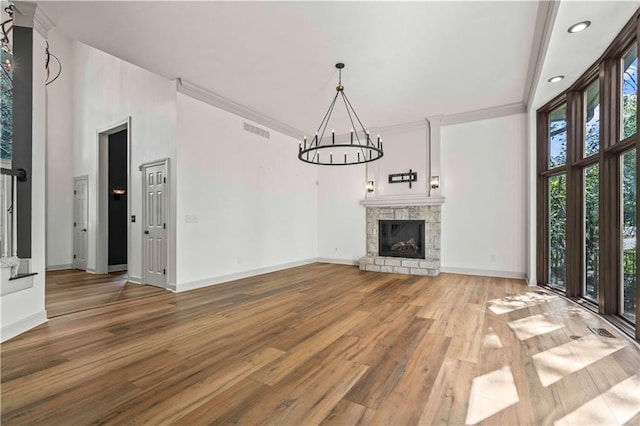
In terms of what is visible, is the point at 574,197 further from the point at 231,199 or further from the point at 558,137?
the point at 231,199

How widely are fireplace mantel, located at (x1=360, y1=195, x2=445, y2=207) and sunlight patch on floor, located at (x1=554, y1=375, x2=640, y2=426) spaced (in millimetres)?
4737

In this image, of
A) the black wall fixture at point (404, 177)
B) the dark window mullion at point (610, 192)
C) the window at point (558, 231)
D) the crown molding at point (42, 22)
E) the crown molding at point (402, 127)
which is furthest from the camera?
the black wall fixture at point (404, 177)

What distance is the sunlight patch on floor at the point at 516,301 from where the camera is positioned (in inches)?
152

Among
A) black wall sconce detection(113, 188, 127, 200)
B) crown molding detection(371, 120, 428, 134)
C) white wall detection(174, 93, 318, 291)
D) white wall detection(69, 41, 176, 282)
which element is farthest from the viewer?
black wall sconce detection(113, 188, 127, 200)

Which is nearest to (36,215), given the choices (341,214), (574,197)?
(341,214)

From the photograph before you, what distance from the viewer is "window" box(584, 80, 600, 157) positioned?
3791 mm

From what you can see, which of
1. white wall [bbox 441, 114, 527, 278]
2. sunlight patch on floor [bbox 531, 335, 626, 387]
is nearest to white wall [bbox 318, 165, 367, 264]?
white wall [bbox 441, 114, 527, 278]

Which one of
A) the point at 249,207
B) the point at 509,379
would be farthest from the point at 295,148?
the point at 509,379

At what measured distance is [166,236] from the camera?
16.4 ft

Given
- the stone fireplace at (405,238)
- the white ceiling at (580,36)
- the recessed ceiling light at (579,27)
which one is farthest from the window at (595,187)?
the stone fireplace at (405,238)

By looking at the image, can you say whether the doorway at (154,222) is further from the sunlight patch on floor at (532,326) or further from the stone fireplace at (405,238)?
the sunlight patch on floor at (532,326)

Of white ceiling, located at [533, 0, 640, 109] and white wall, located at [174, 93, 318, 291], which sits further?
white wall, located at [174, 93, 318, 291]

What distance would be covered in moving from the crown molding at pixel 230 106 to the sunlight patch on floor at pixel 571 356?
19.0 feet

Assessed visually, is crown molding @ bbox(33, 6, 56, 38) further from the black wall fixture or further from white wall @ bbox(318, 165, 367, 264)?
the black wall fixture
